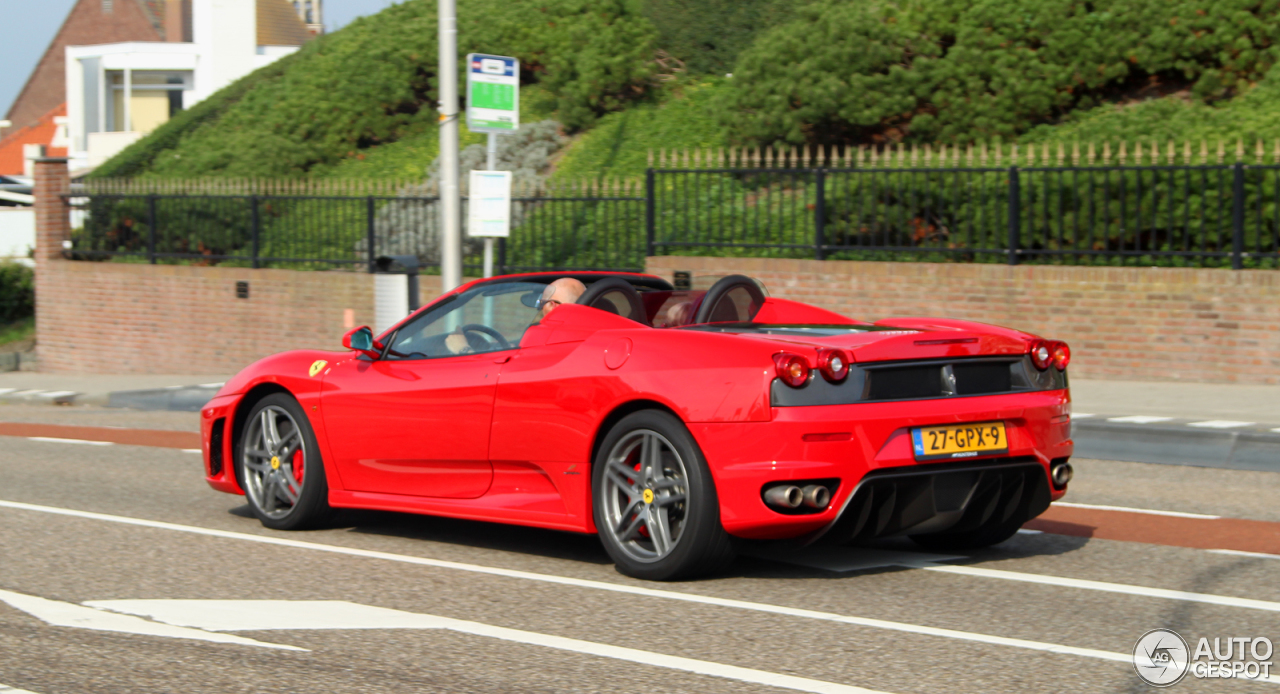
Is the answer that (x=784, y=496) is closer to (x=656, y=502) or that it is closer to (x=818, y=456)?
(x=818, y=456)

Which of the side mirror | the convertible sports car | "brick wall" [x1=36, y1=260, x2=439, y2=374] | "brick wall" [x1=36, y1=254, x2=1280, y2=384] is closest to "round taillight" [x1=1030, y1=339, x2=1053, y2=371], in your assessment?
the convertible sports car

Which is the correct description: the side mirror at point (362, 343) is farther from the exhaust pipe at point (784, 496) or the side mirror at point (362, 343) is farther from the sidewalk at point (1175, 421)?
the sidewalk at point (1175, 421)

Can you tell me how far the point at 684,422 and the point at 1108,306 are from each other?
30.7ft

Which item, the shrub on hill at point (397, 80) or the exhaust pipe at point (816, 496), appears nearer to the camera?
the exhaust pipe at point (816, 496)

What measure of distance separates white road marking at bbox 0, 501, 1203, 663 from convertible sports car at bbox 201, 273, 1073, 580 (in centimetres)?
16

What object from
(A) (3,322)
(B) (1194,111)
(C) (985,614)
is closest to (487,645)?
(C) (985,614)

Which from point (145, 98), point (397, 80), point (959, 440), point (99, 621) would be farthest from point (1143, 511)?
point (145, 98)

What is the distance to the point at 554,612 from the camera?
5453 millimetres

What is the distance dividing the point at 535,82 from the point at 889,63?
32.6 feet

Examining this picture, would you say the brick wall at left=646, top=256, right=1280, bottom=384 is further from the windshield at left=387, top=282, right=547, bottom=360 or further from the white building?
the white building

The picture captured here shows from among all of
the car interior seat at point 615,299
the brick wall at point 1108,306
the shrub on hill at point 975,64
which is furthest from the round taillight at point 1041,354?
the shrub on hill at point 975,64

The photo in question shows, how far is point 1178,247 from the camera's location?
1377cm

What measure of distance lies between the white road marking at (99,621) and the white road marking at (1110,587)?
2.87 m

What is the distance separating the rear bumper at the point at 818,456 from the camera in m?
5.43
